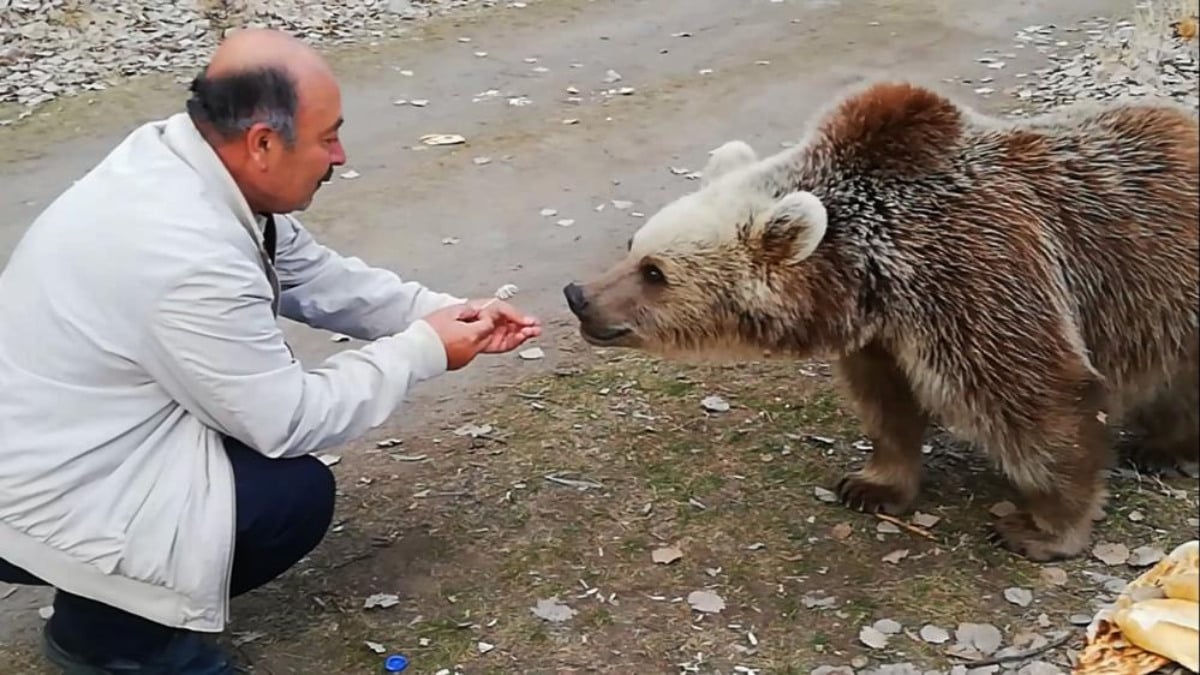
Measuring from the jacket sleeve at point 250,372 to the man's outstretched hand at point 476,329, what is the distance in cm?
17

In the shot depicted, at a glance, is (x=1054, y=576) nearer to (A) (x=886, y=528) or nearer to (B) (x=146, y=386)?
(A) (x=886, y=528)

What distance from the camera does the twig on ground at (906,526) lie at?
3910mm

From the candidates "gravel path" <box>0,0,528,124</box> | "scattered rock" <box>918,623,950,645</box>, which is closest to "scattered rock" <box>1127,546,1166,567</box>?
"scattered rock" <box>918,623,950,645</box>

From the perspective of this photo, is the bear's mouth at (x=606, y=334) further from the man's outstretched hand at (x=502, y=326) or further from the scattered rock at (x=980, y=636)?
the scattered rock at (x=980, y=636)

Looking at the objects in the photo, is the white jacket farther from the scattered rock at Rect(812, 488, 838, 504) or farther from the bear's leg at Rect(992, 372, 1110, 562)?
the bear's leg at Rect(992, 372, 1110, 562)

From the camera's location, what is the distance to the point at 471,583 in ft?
12.5

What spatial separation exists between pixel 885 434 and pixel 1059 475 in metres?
0.54

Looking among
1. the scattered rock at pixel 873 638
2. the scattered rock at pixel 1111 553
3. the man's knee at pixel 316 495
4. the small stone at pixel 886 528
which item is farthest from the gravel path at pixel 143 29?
the scattered rock at pixel 873 638

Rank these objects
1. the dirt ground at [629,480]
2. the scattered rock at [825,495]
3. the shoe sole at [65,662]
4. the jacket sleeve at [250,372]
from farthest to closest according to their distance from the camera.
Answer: the scattered rock at [825,495]
the dirt ground at [629,480]
the shoe sole at [65,662]
the jacket sleeve at [250,372]

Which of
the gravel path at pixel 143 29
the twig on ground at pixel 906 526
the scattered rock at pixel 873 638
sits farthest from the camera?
the gravel path at pixel 143 29

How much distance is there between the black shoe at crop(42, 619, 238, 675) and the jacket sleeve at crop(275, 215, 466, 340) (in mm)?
997

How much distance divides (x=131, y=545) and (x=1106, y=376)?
2.49m

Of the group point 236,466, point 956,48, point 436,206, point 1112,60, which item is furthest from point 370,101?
point 236,466

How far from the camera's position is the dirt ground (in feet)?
11.7
